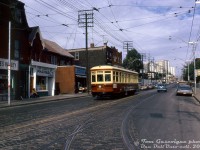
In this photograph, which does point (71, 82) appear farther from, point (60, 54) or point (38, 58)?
point (38, 58)

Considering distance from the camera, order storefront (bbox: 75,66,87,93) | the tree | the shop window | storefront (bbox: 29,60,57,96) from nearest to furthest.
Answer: storefront (bbox: 29,60,57,96) → the shop window → storefront (bbox: 75,66,87,93) → the tree

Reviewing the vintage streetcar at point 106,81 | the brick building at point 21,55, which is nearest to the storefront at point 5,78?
the brick building at point 21,55

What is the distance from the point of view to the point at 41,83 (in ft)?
144

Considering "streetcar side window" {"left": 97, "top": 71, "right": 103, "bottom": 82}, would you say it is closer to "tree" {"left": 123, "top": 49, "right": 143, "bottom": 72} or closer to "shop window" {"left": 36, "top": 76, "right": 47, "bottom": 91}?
"shop window" {"left": 36, "top": 76, "right": 47, "bottom": 91}

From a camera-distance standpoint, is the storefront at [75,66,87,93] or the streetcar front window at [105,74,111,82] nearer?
the streetcar front window at [105,74,111,82]

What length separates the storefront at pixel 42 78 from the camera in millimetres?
→ 40750

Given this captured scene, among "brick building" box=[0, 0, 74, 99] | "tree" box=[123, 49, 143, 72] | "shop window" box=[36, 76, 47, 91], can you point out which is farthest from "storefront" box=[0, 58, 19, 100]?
"tree" box=[123, 49, 143, 72]

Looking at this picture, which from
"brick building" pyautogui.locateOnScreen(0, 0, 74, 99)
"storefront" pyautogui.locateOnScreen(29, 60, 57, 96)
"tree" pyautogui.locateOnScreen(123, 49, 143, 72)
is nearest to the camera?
"brick building" pyautogui.locateOnScreen(0, 0, 74, 99)

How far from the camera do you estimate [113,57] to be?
82.5 meters

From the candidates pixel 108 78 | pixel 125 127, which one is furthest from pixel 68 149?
pixel 108 78

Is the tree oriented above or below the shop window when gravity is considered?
above

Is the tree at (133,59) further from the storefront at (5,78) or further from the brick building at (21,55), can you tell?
the storefront at (5,78)

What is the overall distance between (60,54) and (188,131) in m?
44.2

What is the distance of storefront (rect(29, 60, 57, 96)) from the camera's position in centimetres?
4075
